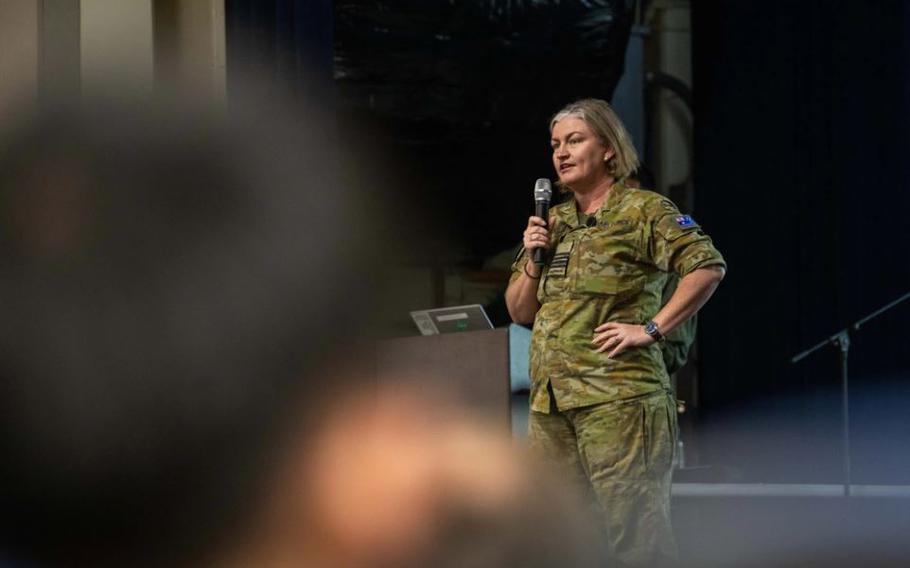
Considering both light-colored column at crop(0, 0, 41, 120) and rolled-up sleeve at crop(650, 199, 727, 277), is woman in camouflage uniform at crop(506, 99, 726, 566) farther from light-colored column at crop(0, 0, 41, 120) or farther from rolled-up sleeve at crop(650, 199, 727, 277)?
light-colored column at crop(0, 0, 41, 120)

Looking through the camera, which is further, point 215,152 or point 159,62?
point 159,62

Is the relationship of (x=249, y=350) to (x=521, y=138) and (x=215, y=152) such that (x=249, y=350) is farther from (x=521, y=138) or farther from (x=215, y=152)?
(x=521, y=138)

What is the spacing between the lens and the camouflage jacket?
2.23 metres

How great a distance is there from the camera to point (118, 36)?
3189mm

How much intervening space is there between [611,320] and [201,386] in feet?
2.71

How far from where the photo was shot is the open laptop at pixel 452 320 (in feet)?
8.99

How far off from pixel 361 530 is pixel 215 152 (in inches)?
34.1

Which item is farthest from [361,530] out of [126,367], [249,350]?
[126,367]

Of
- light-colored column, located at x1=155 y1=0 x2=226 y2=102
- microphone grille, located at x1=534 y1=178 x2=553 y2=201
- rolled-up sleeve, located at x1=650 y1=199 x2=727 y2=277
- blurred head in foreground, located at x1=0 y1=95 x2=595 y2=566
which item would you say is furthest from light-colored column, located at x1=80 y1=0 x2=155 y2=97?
rolled-up sleeve, located at x1=650 y1=199 x2=727 y2=277

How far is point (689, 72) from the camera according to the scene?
6645 millimetres

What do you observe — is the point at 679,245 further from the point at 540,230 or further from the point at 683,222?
the point at 540,230

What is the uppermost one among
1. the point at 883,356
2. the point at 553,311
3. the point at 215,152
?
the point at 215,152

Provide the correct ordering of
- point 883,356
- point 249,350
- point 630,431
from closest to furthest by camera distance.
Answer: point 630,431
point 249,350
point 883,356

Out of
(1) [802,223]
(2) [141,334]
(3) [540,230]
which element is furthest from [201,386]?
(1) [802,223]
